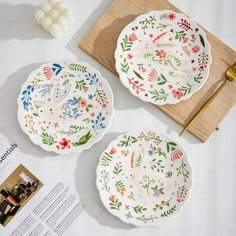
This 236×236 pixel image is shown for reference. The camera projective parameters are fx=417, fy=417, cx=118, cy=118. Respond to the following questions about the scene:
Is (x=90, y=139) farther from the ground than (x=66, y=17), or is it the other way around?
(x=66, y=17)

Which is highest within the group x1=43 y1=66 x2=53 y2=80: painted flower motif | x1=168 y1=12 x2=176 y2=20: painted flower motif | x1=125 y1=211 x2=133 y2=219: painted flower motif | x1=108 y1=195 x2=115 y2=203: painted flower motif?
x1=168 y1=12 x2=176 y2=20: painted flower motif

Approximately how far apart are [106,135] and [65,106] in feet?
0.40

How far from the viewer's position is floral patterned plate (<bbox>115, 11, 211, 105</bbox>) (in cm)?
101

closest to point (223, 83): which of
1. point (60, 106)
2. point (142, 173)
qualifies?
point (142, 173)

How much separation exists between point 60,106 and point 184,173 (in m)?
0.34

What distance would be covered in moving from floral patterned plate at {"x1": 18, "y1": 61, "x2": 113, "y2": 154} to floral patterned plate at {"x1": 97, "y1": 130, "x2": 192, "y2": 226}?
0.24ft

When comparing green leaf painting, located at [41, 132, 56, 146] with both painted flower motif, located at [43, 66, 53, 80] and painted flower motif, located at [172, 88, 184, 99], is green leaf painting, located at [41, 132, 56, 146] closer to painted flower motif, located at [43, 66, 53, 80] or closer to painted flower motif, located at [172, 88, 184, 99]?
painted flower motif, located at [43, 66, 53, 80]

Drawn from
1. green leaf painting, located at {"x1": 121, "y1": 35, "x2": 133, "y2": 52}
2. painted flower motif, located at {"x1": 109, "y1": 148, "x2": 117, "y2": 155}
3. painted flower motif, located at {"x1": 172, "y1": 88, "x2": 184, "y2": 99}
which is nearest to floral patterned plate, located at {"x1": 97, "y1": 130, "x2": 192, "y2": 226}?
painted flower motif, located at {"x1": 109, "y1": 148, "x2": 117, "y2": 155}

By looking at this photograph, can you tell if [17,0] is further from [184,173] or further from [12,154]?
[184,173]

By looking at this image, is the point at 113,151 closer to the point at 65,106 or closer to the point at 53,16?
the point at 65,106

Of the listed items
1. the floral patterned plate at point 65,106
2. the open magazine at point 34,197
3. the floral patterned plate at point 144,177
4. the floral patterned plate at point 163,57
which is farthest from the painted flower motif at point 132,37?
the open magazine at point 34,197

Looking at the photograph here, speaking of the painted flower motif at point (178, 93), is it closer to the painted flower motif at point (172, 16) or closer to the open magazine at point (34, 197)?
the painted flower motif at point (172, 16)

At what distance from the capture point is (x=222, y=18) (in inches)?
42.6

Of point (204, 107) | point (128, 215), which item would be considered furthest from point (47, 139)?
point (204, 107)
